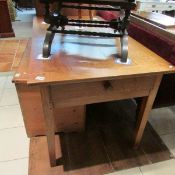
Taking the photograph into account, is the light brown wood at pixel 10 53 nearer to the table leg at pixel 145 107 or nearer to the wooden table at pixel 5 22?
the wooden table at pixel 5 22

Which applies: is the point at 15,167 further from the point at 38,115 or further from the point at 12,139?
the point at 38,115

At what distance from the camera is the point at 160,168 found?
1214 mm

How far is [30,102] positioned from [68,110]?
26cm

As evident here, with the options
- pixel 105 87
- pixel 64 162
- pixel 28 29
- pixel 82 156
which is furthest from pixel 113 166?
pixel 28 29

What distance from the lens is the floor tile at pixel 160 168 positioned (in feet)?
3.89

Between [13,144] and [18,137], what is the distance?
7cm

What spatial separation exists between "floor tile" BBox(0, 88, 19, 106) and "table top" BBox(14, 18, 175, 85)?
742 mm

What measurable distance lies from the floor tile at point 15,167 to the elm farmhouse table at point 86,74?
244 mm

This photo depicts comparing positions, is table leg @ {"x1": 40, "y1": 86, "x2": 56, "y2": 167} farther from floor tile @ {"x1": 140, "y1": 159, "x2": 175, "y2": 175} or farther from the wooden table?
the wooden table

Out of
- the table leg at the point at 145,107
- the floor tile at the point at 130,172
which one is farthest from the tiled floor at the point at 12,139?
the table leg at the point at 145,107

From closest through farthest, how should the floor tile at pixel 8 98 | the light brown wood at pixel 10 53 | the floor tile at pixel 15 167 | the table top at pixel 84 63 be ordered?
the table top at pixel 84 63, the floor tile at pixel 15 167, the floor tile at pixel 8 98, the light brown wood at pixel 10 53

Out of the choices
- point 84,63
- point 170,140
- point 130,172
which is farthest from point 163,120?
point 84,63

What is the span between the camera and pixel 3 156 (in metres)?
Answer: 1.26

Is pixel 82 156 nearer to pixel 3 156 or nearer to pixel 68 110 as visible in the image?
pixel 68 110
